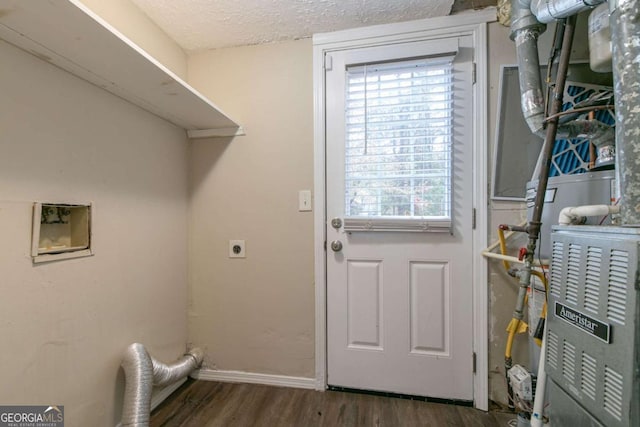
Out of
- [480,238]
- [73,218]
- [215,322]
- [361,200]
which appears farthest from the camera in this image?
[215,322]

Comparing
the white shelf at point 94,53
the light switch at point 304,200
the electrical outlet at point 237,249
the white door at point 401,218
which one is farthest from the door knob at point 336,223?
the white shelf at point 94,53

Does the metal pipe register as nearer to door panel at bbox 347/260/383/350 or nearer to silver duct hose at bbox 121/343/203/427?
door panel at bbox 347/260/383/350

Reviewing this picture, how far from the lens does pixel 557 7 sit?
109 cm

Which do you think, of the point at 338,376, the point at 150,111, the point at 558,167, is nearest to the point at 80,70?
the point at 150,111

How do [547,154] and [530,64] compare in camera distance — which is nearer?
[547,154]

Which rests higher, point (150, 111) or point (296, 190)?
point (150, 111)

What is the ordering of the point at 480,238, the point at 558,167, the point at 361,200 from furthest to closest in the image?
the point at 361,200 < the point at 480,238 < the point at 558,167

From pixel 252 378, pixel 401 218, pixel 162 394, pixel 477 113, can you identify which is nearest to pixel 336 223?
pixel 401 218

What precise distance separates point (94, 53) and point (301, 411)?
1977 millimetres

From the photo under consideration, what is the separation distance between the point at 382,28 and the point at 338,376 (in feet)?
7.17

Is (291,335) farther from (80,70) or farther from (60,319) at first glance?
(80,70)

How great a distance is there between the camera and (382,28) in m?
1.67

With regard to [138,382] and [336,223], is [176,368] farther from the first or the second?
[336,223]

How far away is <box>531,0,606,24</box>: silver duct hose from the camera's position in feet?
3.35
